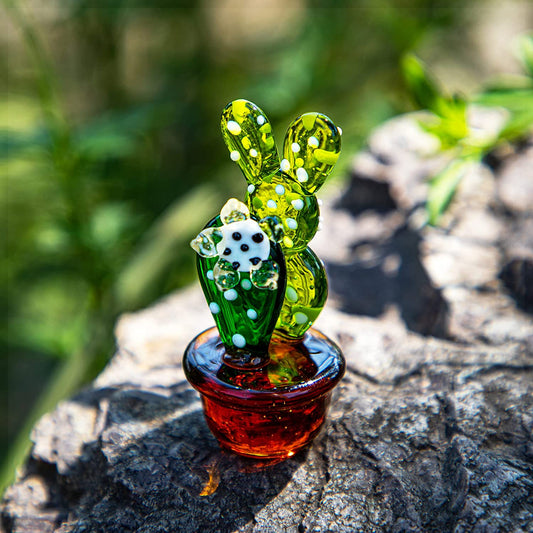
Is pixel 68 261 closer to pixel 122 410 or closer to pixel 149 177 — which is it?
pixel 149 177

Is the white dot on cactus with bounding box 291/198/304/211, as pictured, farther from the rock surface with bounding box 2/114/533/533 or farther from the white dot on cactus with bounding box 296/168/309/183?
the rock surface with bounding box 2/114/533/533

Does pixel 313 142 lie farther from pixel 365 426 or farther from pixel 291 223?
pixel 365 426

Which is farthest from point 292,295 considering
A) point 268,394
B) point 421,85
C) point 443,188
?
point 421,85

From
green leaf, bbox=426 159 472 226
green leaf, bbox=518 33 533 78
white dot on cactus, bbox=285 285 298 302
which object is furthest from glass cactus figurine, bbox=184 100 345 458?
green leaf, bbox=518 33 533 78

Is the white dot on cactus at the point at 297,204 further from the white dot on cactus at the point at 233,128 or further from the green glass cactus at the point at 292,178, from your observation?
the white dot on cactus at the point at 233,128

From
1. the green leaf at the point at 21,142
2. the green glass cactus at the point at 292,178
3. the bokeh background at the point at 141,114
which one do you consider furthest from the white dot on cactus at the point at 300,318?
the green leaf at the point at 21,142

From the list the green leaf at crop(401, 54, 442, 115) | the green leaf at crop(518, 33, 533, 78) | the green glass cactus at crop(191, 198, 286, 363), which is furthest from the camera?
the green leaf at crop(518, 33, 533, 78)

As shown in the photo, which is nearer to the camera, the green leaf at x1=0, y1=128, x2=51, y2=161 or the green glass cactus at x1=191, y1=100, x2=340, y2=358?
the green glass cactus at x1=191, y1=100, x2=340, y2=358

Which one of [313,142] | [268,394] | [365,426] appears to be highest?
[313,142]
